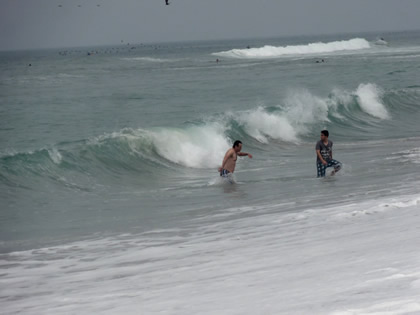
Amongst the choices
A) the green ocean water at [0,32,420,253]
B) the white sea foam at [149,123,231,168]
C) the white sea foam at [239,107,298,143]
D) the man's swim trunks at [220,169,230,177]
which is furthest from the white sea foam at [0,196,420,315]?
the white sea foam at [239,107,298,143]

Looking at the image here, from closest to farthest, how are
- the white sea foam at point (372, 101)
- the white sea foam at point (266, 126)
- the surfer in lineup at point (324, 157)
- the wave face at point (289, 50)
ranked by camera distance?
the surfer in lineup at point (324, 157)
the white sea foam at point (266, 126)
the white sea foam at point (372, 101)
the wave face at point (289, 50)

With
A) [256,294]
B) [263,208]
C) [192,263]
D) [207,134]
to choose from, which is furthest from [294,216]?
[207,134]

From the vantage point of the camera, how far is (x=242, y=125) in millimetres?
24953

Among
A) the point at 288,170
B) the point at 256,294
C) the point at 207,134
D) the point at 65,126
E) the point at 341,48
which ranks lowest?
the point at 256,294

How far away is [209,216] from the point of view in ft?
34.6

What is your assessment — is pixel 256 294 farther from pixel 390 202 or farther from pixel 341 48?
pixel 341 48

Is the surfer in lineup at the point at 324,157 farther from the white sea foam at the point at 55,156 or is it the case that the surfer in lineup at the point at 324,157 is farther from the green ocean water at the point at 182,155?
the white sea foam at the point at 55,156

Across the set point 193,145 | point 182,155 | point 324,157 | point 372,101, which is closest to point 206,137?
point 193,145

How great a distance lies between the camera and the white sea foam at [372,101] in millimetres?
30219

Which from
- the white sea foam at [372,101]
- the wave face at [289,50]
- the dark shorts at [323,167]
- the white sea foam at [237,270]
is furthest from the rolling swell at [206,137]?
the wave face at [289,50]

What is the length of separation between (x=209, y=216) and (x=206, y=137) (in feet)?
39.4

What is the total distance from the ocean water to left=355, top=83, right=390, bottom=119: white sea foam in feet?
2.17

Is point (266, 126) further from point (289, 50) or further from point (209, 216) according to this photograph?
point (289, 50)

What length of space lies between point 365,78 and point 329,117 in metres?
18.2
